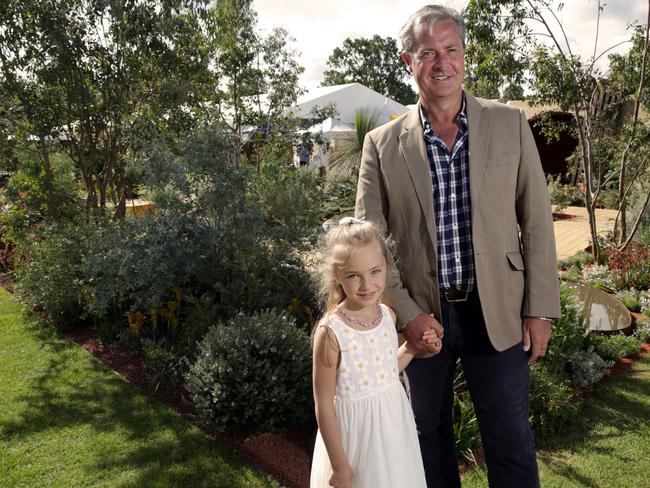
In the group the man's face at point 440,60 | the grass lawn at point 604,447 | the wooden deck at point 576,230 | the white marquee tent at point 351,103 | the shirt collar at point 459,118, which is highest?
the white marquee tent at point 351,103

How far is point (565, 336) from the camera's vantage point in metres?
3.88

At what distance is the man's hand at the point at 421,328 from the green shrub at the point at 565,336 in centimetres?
215

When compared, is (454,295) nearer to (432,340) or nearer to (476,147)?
(432,340)

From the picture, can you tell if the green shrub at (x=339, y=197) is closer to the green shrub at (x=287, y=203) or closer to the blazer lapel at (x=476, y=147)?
the green shrub at (x=287, y=203)

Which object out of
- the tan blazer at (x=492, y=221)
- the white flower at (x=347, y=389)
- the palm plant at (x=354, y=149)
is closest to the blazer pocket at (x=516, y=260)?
the tan blazer at (x=492, y=221)

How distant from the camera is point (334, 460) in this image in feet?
5.99

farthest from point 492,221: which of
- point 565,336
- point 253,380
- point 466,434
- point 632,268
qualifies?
point 632,268

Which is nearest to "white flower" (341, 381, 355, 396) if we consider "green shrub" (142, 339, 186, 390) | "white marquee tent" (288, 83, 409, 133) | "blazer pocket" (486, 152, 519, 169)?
"blazer pocket" (486, 152, 519, 169)

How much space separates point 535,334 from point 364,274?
2.32ft

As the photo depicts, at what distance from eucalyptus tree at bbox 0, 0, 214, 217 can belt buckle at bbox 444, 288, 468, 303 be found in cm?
404

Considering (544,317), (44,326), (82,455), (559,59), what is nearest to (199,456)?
(82,455)

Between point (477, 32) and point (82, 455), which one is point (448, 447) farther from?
point (477, 32)

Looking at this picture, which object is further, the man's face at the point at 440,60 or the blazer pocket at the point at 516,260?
the blazer pocket at the point at 516,260

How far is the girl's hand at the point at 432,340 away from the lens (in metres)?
1.93
